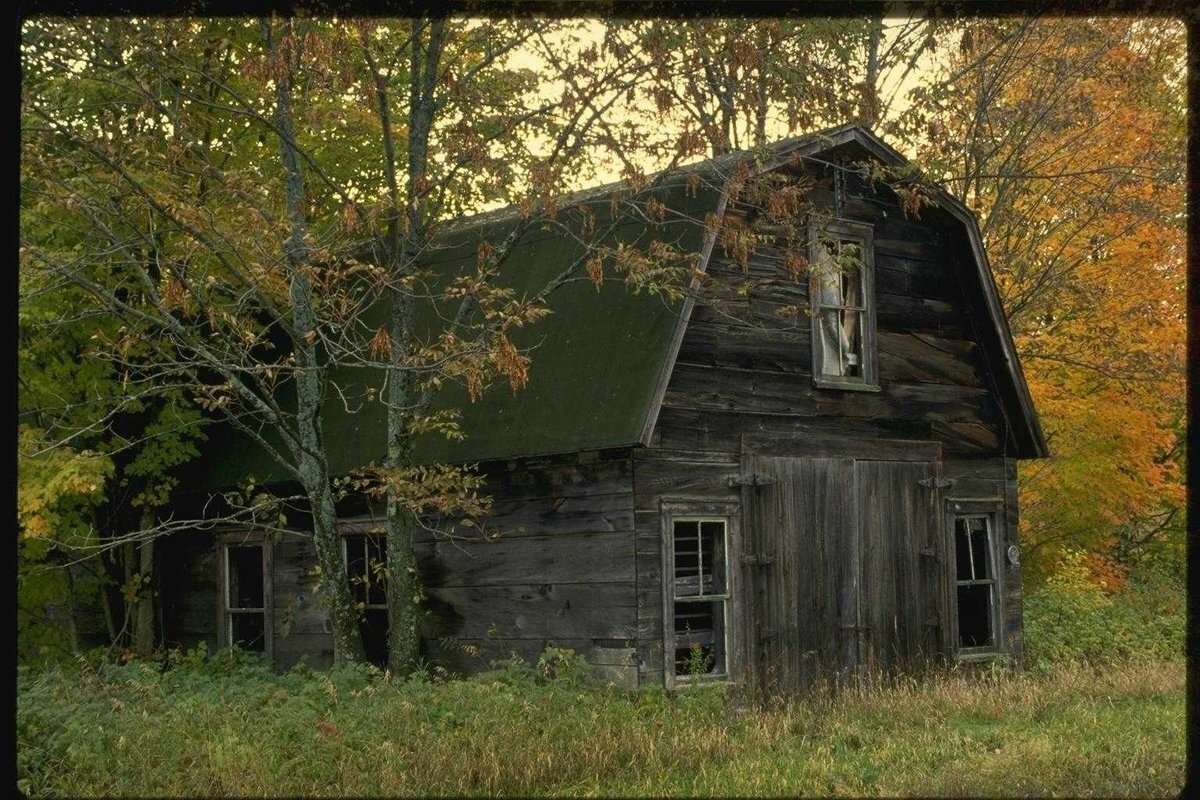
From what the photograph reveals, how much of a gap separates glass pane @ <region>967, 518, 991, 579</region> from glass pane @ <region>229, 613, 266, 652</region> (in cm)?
956

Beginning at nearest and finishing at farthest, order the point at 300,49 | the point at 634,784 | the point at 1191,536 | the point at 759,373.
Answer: the point at 1191,536, the point at 634,784, the point at 300,49, the point at 759,373

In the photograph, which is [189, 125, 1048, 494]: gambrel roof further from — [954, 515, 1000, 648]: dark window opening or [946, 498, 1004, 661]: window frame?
[954, 515, 1000, 648]: dark window opening

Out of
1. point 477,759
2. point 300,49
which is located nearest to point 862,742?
point 477,759

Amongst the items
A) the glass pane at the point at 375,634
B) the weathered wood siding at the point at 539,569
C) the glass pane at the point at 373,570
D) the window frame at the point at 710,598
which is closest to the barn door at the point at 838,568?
the window frame at the point at 710,598

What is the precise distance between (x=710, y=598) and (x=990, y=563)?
501cm

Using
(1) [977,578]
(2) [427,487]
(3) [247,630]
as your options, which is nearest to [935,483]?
(1) [977,578]

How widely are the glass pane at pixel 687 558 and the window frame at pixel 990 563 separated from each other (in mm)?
3478

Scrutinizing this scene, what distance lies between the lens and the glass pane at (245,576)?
18.9 meters

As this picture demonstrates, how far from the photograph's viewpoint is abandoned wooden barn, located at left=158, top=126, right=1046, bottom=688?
45.3ft

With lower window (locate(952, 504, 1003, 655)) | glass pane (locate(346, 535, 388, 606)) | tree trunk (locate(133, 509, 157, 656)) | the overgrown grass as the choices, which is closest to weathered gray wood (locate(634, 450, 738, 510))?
the overgrown grass

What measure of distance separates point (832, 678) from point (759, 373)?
3.46 metres

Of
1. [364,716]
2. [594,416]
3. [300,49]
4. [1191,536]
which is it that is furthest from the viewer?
[594,416]

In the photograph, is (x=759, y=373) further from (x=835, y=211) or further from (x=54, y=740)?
(x=54, y=740)

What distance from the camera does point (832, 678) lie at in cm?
1506
